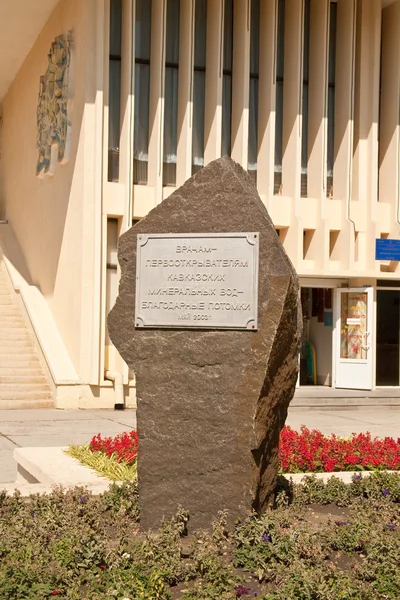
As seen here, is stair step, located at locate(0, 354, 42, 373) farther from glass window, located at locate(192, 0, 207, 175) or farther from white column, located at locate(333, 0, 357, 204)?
white column, located at locate(333, 0, 357, 204)

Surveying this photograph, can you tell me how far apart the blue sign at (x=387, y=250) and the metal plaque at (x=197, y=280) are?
13460mm

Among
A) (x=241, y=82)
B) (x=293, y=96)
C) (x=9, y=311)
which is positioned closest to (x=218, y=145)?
(x=241, y=82)

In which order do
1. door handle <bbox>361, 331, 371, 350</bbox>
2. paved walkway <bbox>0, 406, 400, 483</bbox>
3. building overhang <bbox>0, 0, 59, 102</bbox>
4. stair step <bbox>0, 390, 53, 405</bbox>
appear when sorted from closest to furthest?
paved walkway <bbox>0, 406, 400, 483</bbox> < stair step <bbox>0, 390, 53, 405</bbox> < building overhang <bbox>0, 0, 59, 102</bbox> < door handle <bbox>361, 331, 371, 350</bbox>

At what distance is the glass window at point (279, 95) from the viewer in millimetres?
18956

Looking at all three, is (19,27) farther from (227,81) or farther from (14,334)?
(14,334)

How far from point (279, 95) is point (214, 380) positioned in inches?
561

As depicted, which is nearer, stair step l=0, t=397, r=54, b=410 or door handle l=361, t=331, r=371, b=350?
stair step l=0, t=397, r=54, b=410

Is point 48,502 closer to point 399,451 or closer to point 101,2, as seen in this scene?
point 399,451

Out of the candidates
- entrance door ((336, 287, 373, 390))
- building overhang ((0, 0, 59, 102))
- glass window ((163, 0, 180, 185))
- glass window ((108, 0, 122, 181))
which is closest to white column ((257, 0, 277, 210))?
glass window ((163, 0, 180, 185))

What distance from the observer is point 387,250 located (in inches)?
751

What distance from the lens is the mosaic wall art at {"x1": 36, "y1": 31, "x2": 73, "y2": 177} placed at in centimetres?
1761

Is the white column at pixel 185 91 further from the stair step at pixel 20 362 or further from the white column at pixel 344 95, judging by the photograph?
the stair step at pixel 20 362

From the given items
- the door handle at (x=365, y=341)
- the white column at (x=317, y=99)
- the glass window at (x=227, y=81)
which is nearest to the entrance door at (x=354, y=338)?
the door handle at (x=365, y=341)

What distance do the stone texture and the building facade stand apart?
1045 cm
